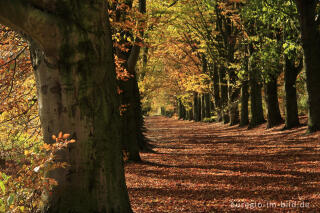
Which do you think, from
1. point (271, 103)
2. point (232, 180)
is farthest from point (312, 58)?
point (232, 180)

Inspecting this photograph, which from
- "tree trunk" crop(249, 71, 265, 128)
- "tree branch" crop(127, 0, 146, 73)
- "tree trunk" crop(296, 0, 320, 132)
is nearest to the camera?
"tree branch" crop(127, 0, 146, 73)

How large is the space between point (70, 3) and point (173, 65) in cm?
3471

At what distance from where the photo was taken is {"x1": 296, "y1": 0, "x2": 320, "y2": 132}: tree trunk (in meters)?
12.5

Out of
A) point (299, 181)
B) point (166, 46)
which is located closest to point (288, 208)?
point (299, 181)

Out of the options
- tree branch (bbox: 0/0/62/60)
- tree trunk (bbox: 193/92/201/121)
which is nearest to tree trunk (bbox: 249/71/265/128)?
tree trunk (bbox: 193/92/201/121)

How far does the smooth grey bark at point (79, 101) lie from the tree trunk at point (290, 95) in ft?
46.8

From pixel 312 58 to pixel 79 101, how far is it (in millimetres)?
12080

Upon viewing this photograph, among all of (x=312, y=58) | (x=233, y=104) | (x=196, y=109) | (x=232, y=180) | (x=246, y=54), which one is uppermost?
(x=246, y=54)

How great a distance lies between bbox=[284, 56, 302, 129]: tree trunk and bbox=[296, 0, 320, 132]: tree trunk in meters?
2.97

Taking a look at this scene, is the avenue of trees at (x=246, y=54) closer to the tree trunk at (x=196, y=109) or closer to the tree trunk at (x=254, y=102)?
the tree trunk at (x=254, y=102)

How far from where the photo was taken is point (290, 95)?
15.8 meters

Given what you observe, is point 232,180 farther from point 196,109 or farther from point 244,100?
point 196,109

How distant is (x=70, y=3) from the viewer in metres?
3.42

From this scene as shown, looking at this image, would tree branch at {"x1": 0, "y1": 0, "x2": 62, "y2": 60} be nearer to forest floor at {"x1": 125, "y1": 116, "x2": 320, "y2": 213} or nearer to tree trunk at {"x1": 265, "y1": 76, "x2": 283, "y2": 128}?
forest floor at {"x1": 125, "y1": 116, "x2": 320, "y2": 213}
